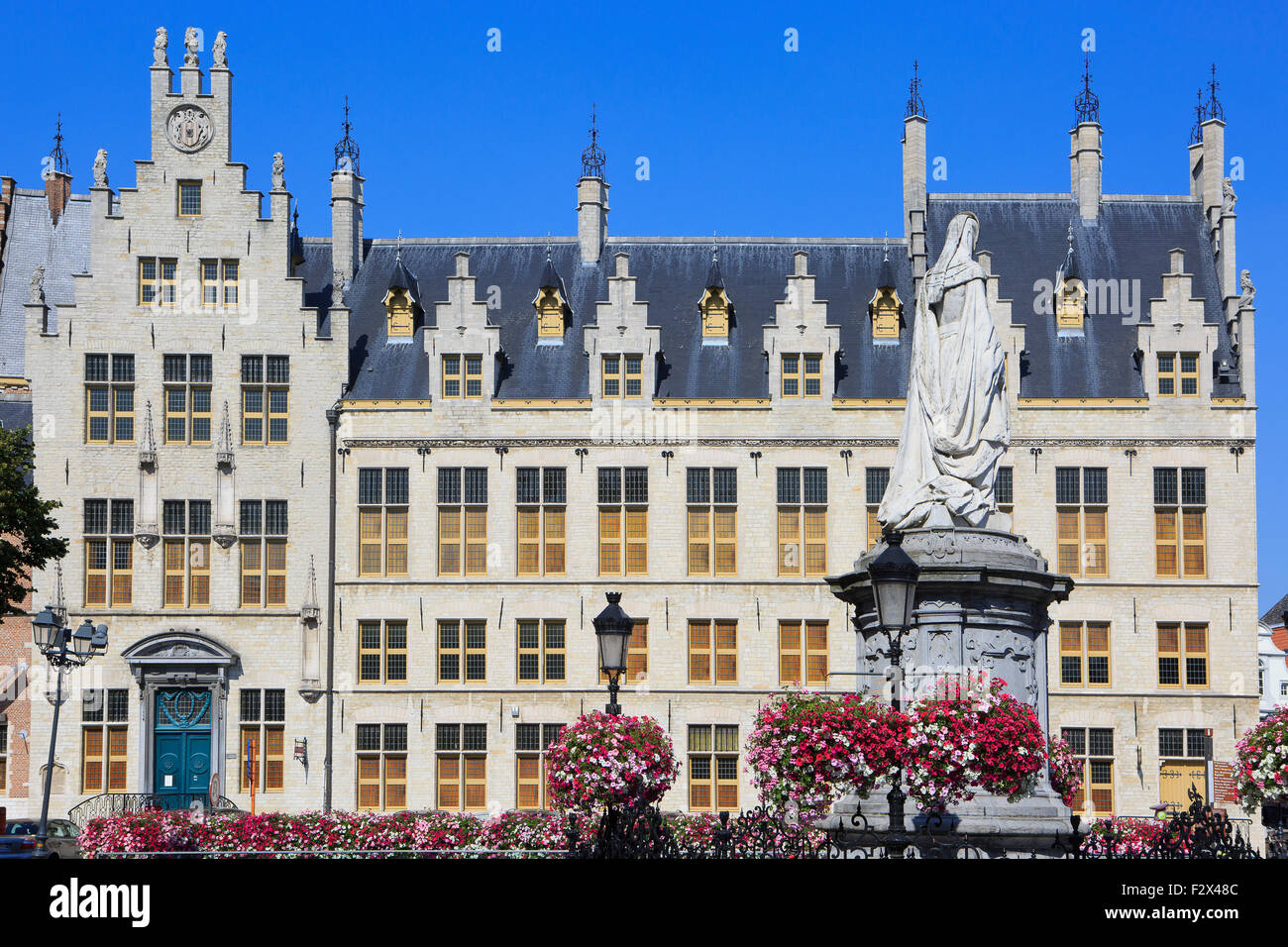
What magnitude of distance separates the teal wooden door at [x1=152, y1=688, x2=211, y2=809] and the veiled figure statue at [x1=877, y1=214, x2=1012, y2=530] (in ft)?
94.1

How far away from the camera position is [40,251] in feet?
193

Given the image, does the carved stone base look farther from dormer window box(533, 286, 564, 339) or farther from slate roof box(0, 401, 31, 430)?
slate roof box(0, 401, 31, 430)

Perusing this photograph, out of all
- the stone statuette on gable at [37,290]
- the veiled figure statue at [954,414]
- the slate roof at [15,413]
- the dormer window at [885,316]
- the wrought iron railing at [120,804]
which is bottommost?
the wrought iron railing at [120,804]

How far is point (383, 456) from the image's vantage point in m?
46.1

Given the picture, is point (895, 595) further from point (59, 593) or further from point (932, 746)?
point (59, 593)

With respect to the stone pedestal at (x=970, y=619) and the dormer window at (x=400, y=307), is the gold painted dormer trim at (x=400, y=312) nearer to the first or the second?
the dormer window at (x=400, y=307)

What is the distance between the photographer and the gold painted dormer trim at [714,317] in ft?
157

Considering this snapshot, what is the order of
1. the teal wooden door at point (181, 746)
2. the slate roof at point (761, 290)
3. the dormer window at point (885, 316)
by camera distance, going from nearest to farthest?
the teal wooden door at point (181, 746) → the slate roof at point (761, 290) → the dormer window at point (885, 316)

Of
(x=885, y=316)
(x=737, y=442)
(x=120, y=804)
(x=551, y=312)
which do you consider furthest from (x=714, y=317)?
(x=120, y=804)

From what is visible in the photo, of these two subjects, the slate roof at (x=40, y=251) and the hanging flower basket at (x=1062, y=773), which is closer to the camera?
the hanging flower basket at (x=1062, y=773)

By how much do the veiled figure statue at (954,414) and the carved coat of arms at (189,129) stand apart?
102 feet

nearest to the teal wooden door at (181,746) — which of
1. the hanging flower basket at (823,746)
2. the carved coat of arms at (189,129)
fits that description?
the carved coat of arms at (189,129)

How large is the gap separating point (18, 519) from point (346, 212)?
16.2 m
